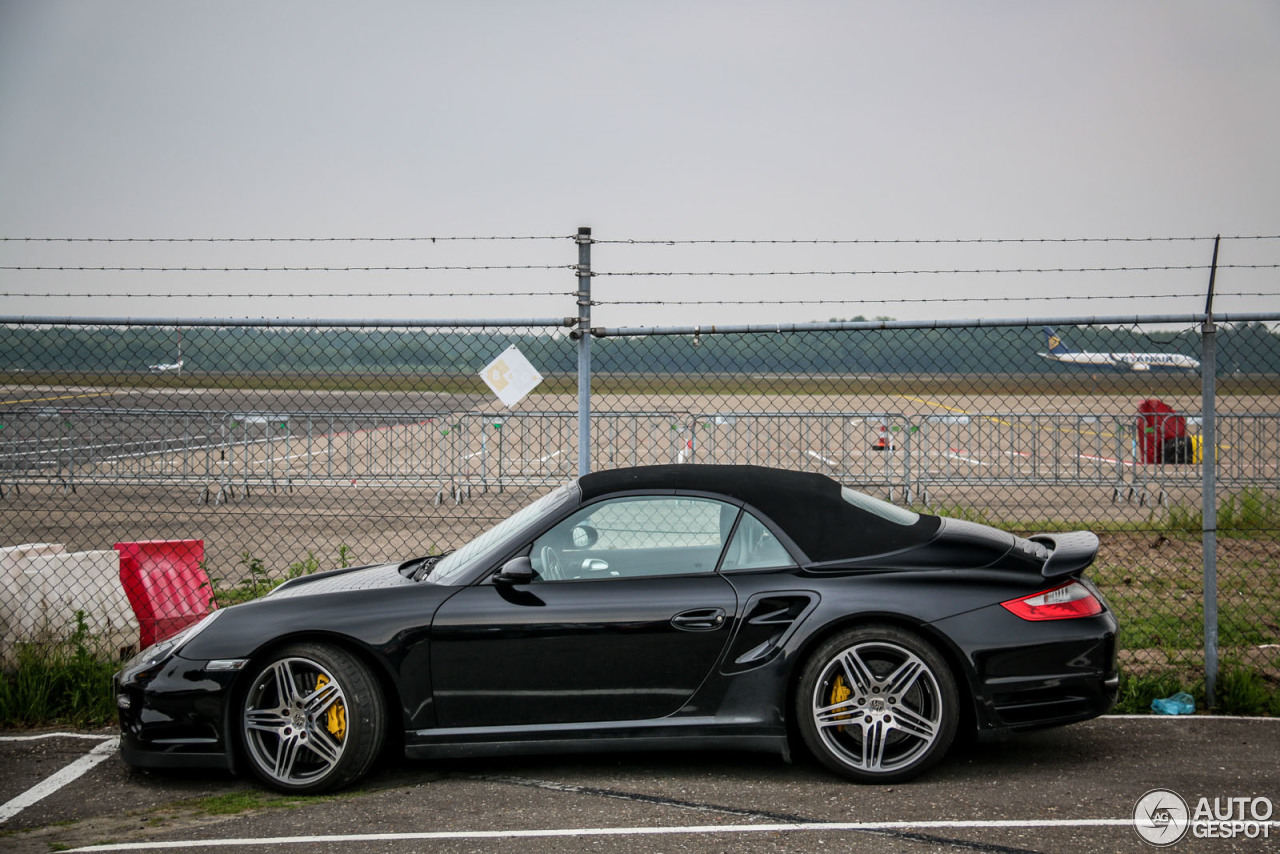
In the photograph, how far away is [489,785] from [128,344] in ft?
13.0

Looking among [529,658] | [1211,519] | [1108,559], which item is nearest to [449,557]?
[529,658]

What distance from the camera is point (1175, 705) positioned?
5.20 meters

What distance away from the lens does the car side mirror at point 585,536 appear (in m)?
4.54

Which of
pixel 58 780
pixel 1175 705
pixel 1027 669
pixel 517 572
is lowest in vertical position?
pixel 58 780

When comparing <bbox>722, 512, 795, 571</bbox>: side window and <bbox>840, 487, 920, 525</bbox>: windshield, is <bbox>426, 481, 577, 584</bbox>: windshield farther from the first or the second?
<bbox>840, 487, 920, 525</bbox>: windshield

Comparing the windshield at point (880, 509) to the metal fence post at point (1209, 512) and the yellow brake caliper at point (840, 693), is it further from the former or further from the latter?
the metal fence post at point (1209, 512)

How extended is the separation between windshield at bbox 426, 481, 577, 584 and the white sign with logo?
0.79 meters

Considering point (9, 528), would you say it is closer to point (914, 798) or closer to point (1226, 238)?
point (914, 798)

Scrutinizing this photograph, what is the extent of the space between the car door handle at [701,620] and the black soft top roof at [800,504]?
46cm

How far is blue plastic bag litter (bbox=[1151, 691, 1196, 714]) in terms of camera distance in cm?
520

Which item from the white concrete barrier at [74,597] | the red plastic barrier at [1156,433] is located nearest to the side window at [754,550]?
the white concrete barrier at [74,597]

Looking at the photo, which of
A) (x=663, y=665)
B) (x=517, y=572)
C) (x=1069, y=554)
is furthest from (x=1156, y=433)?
(x=517, y=572)

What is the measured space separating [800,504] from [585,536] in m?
0.93

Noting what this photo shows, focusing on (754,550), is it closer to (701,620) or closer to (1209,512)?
(701,620)
